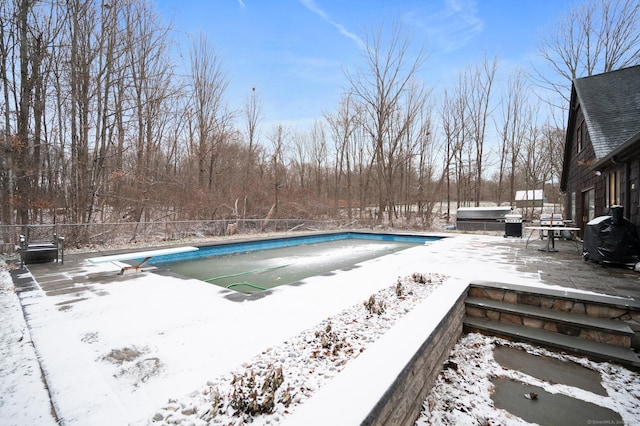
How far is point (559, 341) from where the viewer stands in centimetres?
283

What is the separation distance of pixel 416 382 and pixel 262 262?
17.1 ft

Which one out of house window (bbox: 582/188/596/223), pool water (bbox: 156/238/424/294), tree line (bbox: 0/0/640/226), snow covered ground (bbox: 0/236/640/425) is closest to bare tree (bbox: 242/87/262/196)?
tree line (bbox: 0/0/640/226)

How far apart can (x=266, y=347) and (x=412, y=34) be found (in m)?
15.7

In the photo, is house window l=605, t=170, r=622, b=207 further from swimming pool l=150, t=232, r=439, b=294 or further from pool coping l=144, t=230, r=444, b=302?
swimming pool l=150, t=232, r=439, b=294

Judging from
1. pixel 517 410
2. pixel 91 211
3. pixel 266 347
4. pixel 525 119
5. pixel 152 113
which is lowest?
pixel 517 410

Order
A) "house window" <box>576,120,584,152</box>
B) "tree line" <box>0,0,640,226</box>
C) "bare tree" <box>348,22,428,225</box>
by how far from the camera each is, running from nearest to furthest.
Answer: "tree line" <box>0,0,640,226</box> < "house window" <box>576,120,584,152</box> < "bare tree" <box>348,22,428,225</box>

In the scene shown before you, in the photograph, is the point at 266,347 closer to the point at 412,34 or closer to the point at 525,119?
the point at 412,34

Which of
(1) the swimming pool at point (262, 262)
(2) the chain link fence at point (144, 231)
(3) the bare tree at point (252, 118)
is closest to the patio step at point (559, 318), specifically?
(1) the swimming pool at point (262, 262)

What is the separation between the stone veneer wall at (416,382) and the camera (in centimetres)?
156

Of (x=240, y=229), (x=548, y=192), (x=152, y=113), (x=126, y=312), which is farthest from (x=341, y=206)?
(x=548, y=192)

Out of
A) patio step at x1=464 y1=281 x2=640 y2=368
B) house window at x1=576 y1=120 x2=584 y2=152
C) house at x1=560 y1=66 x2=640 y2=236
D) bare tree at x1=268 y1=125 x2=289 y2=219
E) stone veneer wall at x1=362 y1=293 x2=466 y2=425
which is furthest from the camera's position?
bare tree at x1=268 y1=125 x2=289 y2=219

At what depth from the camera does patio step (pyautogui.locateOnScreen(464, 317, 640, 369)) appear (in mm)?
2541

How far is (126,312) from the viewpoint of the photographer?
295 cm

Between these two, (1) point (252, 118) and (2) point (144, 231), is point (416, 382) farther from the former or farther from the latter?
(1) point (252, 118)
